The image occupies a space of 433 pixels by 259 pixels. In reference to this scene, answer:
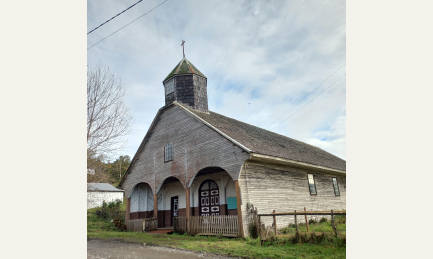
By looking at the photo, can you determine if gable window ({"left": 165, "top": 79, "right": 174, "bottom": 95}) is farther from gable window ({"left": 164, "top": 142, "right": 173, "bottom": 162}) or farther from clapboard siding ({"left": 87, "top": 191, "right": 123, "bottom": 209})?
→ clapboard siding ({"left": 87, "top": 191, "right": 123, "bottom": 209})

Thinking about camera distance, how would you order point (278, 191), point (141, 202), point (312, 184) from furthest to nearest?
point (141, 202) → point (312, 184) → point (278, 191)

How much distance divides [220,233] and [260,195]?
105 inches

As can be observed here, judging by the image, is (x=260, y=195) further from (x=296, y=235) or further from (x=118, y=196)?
(x=118, y=196)

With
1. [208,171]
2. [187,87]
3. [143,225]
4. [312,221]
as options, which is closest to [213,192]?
[208,171]

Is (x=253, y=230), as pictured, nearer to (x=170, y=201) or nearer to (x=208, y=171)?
(x=208, y=171)

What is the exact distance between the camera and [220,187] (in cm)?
1527

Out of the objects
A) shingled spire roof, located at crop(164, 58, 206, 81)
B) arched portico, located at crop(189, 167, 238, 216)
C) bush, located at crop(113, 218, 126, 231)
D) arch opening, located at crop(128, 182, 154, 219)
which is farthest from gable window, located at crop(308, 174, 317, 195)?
bush, located at crop(113, 218, 126, 231)

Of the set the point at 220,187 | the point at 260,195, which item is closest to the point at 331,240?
the point at 260,195

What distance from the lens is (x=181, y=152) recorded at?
15750 millimetres

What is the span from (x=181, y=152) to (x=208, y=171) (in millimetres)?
1909

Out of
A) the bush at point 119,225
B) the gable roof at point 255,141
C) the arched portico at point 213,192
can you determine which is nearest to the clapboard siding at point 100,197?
the bush at point 119,225

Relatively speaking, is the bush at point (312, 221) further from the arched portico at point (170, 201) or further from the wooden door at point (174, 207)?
the wooden door at point (174, 207)

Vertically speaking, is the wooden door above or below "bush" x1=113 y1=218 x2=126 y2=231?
above

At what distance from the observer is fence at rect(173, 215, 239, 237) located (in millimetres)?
12172
